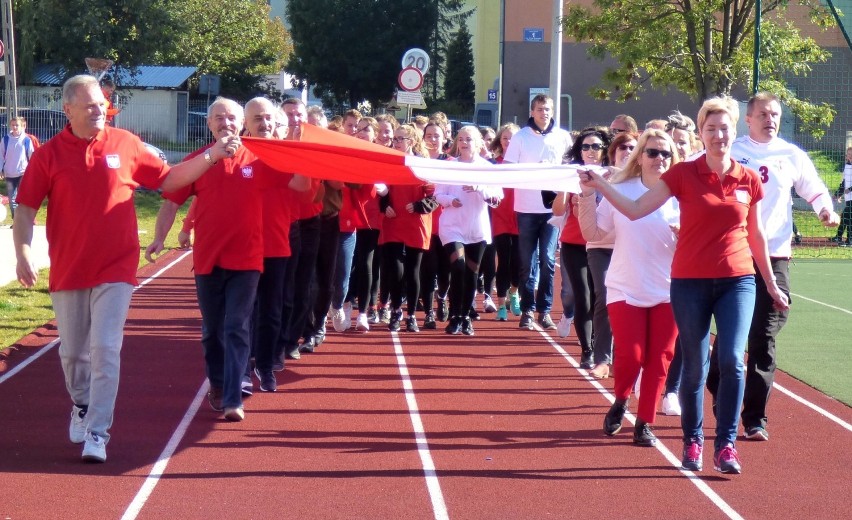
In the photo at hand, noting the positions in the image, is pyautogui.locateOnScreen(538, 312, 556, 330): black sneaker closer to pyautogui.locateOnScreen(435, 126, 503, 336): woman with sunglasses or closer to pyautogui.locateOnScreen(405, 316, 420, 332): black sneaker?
pyautogui.locateOnScreen(435, 126, 503, 336): woman with sunglasses

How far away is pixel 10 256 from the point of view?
57.3 ft

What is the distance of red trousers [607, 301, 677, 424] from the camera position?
7457 millimetres

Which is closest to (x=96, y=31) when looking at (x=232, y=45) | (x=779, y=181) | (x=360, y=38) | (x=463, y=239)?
(x=232, y=45)

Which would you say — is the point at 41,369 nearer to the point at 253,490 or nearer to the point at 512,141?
the point at 253,490

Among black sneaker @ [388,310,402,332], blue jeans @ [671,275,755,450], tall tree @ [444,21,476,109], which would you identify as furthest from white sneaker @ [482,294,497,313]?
tall tree @ [444,21,476,109]

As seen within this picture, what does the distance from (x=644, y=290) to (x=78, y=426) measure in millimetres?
3614

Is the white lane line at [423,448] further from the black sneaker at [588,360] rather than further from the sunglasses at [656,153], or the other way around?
the sunglasses at [656,153]

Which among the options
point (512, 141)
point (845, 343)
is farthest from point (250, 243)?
point (845, 343)

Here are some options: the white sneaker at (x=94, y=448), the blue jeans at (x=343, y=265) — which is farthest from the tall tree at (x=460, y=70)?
the white sneaker at (x=94, y=448)

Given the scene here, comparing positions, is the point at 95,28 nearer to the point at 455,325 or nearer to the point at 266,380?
the point at 455,325

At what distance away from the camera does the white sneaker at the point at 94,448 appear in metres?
6.75

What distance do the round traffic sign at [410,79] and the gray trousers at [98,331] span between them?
15.0 m

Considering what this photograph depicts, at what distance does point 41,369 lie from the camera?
9.70 metres

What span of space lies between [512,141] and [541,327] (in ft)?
6.63
